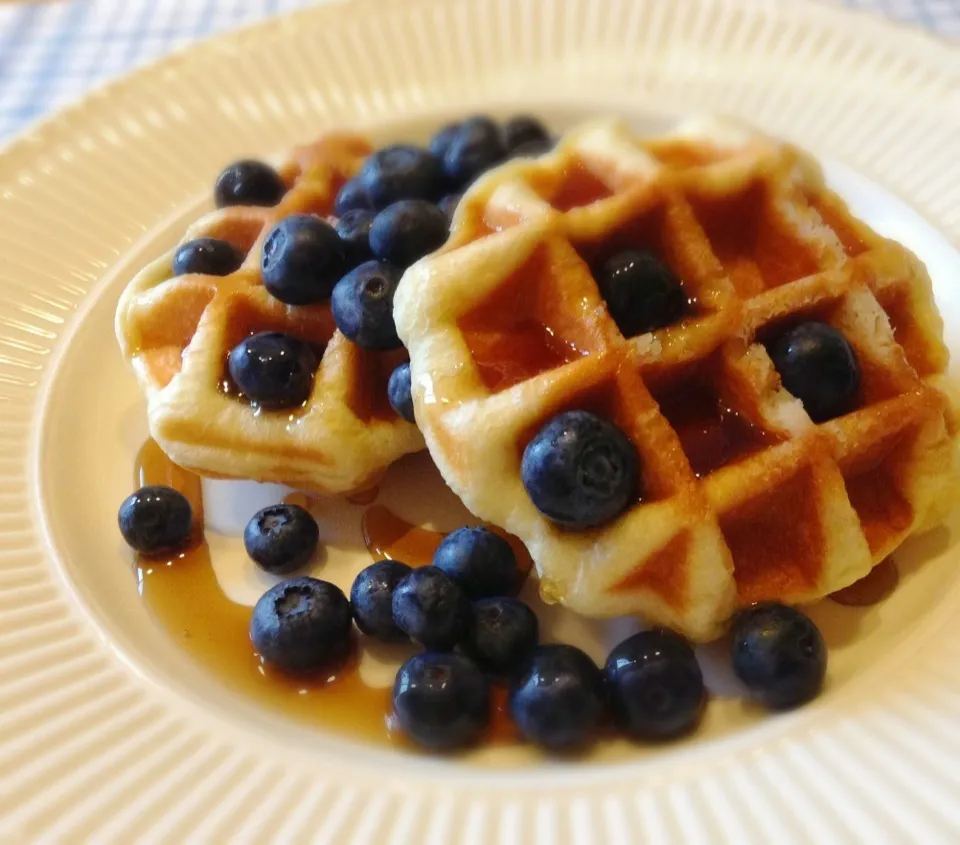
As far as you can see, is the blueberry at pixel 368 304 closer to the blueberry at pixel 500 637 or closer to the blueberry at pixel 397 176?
the blueberry at pixel 397 176

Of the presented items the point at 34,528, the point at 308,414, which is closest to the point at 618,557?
the point at 308,414

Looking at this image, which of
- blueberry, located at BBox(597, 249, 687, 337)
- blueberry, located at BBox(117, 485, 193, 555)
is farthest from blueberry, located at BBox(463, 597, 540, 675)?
blueberry, located at BBox(117, 485, 193, 555)

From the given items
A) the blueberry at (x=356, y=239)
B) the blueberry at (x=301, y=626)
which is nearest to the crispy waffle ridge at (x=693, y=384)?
the blueberry at (x=356, y=239)

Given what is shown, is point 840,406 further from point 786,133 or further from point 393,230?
point 786,133

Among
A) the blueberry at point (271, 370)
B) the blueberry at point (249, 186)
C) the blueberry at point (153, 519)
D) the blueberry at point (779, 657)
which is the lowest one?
the blueberry at point (779, 657)

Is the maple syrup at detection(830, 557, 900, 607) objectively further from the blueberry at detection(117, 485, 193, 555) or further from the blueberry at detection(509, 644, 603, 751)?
the blueberry at detection(117, 485, 193, 555)

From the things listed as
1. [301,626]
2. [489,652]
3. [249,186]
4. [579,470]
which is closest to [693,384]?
[579,470]
